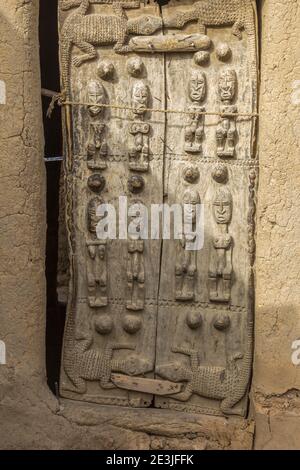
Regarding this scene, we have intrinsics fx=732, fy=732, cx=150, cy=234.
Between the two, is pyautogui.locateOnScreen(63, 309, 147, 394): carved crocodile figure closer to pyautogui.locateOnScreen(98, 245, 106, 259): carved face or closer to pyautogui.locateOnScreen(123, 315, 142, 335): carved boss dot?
pyautogui.locateOnScreen(123, 315, 142, 335): carved boss dot

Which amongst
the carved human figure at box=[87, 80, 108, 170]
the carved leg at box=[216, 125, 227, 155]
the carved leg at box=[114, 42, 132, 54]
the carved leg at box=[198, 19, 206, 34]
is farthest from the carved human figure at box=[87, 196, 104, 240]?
the carved leg at box=[198, 19, 206, 34]

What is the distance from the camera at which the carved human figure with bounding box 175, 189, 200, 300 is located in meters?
3.93

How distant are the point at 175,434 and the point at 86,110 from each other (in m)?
1.81

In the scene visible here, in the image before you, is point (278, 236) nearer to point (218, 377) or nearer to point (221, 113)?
point (221, 113)

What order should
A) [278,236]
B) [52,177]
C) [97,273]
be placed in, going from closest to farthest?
[278,236], [97,273], [52,177]

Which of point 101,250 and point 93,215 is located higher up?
point 93,215

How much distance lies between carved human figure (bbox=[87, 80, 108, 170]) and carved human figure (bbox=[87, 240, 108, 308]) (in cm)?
43

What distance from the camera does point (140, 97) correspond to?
3.91m

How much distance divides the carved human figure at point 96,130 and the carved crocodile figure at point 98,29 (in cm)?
18

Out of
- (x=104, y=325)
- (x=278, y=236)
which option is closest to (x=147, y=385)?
(x=104, y=325)

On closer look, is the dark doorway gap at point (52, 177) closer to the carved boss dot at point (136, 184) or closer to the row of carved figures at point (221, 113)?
the carved boss dot at point (136, 184)

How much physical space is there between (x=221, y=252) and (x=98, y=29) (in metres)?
1.36

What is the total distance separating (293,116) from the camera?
372cm

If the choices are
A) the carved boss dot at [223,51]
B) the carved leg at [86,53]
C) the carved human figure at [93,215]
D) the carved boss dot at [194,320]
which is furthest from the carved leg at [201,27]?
the carved boss dot at [194,320]
